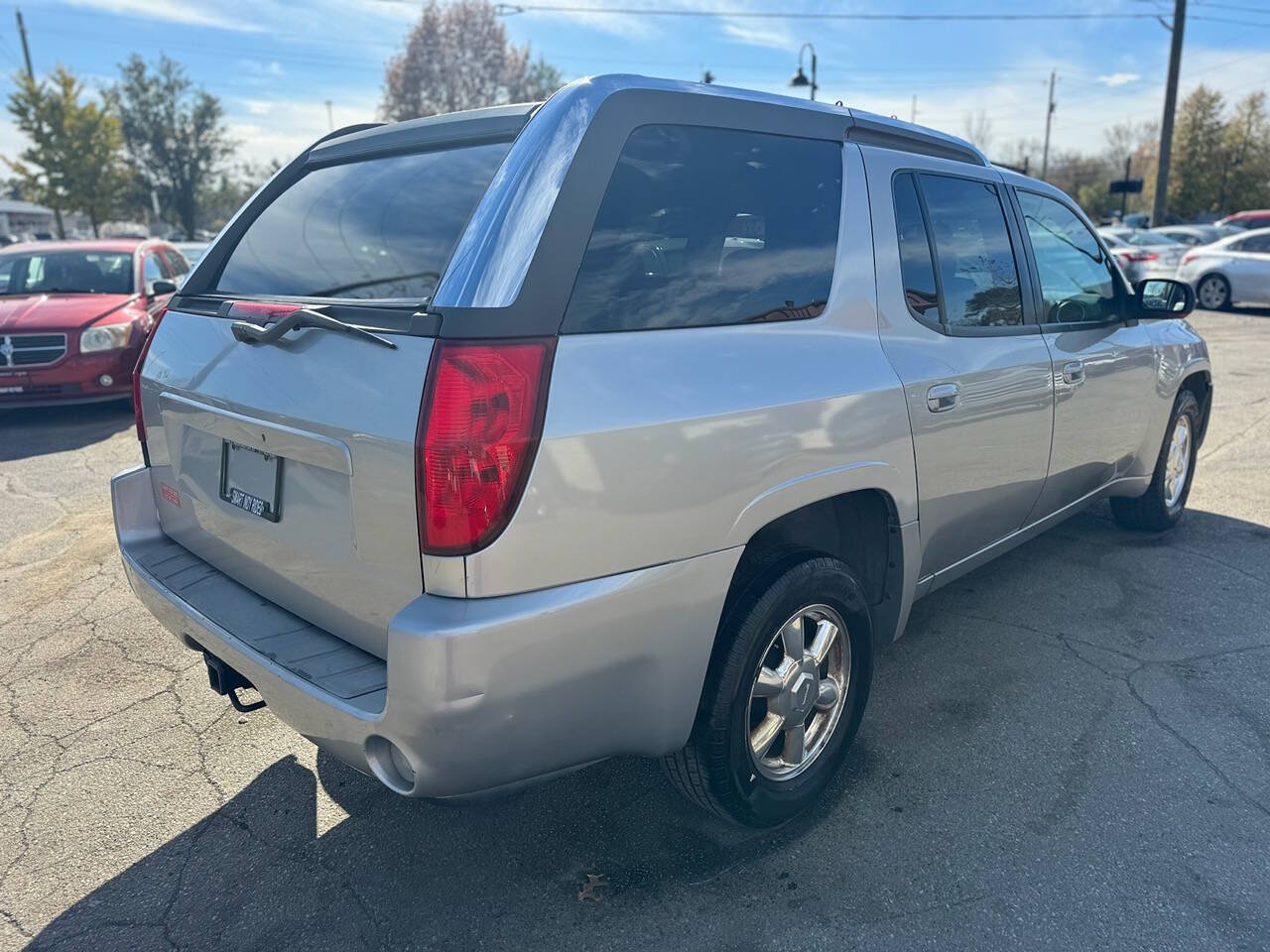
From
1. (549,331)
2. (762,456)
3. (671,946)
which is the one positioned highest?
(549,331)

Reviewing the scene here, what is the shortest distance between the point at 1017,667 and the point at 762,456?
6.49 ft

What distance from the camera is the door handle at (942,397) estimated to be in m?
2.87

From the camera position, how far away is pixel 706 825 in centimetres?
268

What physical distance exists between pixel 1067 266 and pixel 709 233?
234cm

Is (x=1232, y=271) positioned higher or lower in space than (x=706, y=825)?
higher

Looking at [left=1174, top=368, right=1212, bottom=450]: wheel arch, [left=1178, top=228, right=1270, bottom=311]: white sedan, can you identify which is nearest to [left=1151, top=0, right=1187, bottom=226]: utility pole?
[left=1178, top=228, right=1270, bottom=311]: white sedan

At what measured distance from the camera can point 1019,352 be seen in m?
3.37

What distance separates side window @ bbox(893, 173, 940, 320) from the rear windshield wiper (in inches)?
67.5

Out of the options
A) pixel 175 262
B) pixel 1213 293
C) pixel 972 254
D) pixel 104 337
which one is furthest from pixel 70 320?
pixel 1213 293

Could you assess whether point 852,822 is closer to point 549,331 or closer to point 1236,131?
point 549,331

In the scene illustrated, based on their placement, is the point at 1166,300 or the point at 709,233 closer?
the point at 709,233

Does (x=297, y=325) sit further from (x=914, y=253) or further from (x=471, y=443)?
(x=914, y=253)

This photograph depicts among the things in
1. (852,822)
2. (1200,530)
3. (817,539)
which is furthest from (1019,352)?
(1200,530)

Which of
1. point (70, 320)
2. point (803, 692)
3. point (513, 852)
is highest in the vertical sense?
point (70, 320)
